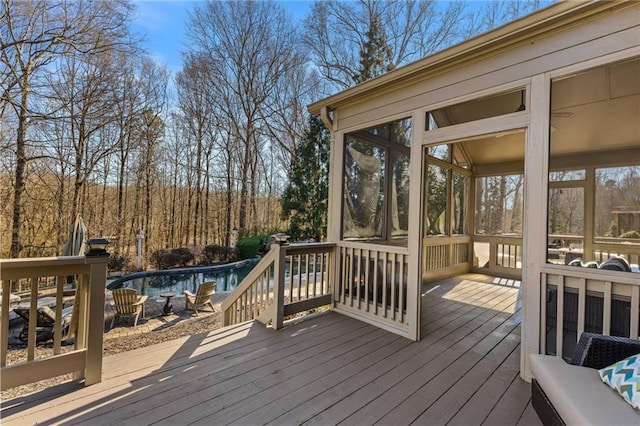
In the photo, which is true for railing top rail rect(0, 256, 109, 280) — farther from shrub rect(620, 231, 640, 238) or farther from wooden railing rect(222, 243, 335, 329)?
shrub rect(620, 231, 640, 238)

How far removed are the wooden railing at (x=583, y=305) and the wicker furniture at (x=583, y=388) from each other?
44 centimetres

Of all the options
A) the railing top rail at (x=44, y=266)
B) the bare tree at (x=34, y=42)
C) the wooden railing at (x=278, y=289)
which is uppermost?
the bare tree at (x=34, y=42)

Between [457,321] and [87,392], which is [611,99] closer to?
[457,321]

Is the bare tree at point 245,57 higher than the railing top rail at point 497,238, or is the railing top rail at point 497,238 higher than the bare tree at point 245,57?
the bare tree at point 245,57

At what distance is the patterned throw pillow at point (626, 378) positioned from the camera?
1.41 m

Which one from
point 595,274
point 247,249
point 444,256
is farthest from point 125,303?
point 595,274

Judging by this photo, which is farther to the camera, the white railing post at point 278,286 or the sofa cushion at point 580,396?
the white railing post at point 278,286

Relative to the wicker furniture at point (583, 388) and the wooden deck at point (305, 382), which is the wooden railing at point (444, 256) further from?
the wicker furniture at point (583, 388)

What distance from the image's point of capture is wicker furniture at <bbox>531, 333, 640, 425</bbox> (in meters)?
1.37

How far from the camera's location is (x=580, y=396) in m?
1.49

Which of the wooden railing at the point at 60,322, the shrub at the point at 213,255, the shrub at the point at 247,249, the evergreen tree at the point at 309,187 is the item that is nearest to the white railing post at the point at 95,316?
the wooden railing at the point at 60,322

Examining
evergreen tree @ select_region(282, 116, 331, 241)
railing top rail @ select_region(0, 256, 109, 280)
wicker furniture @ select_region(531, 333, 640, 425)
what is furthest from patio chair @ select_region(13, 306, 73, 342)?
evergreen tree @ select_region(282, 116, 331, 241)

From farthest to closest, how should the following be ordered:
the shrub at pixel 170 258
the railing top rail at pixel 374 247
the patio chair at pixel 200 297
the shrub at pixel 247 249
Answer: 1. the shrub at pixel 247 249
2. the shrub at pixel 170 258
3. the patio chair at pixel 200 297
4. the railing top rail at pixel 374 247

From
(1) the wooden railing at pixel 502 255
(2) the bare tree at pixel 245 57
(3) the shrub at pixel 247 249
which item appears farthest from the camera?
(2) the bare tree at pixel 245 57
